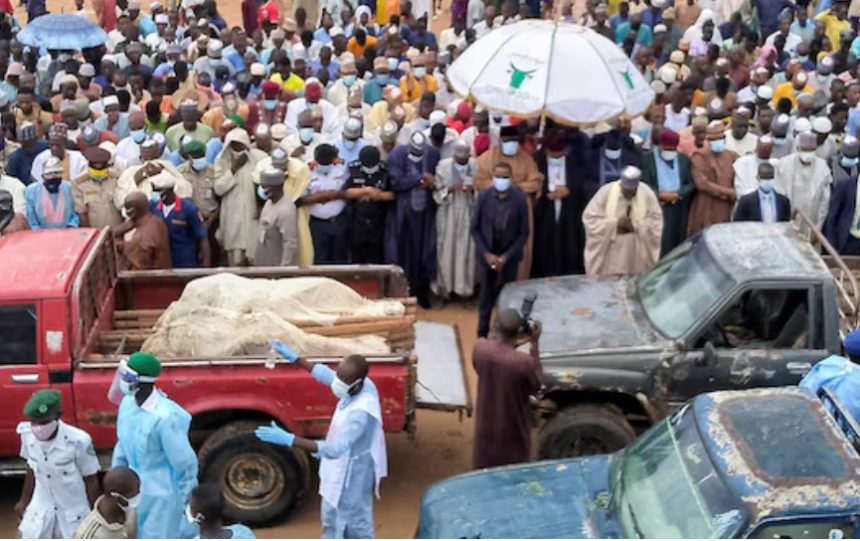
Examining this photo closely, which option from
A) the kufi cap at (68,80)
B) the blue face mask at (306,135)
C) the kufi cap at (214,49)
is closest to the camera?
the blue face mask at (306,135)

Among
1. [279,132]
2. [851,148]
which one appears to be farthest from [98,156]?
[851,148]

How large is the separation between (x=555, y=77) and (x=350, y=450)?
566cm

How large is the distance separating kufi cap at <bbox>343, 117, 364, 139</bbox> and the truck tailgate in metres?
2.67

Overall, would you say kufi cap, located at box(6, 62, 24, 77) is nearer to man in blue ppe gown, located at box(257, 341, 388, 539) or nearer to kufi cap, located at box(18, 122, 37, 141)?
kufi cap, located at box(18, 122, 37, 141)

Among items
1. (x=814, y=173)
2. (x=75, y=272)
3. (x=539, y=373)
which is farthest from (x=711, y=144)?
(x=75, y=272)

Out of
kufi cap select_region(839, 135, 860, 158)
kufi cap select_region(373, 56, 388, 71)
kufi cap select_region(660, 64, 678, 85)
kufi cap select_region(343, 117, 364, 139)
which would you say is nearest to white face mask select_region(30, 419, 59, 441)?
kufi cap select_region(343, 117, 364, 139)

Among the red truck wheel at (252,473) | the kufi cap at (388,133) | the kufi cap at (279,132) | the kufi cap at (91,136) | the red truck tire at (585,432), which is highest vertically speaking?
the kufi cap at (388,133)

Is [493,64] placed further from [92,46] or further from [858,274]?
[92,46]

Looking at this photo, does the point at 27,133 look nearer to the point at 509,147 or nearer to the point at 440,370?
the point at 509,147

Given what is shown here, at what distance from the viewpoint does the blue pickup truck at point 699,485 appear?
5.93 m

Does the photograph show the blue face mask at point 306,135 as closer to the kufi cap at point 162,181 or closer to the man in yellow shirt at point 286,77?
the kufi cap at point 162,181

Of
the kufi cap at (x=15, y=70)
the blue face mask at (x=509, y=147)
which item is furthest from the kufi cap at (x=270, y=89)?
the blue face mask at (x=509, y=147)

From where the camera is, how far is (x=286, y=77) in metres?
16.1

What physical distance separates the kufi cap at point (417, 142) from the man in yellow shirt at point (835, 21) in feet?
33.0
